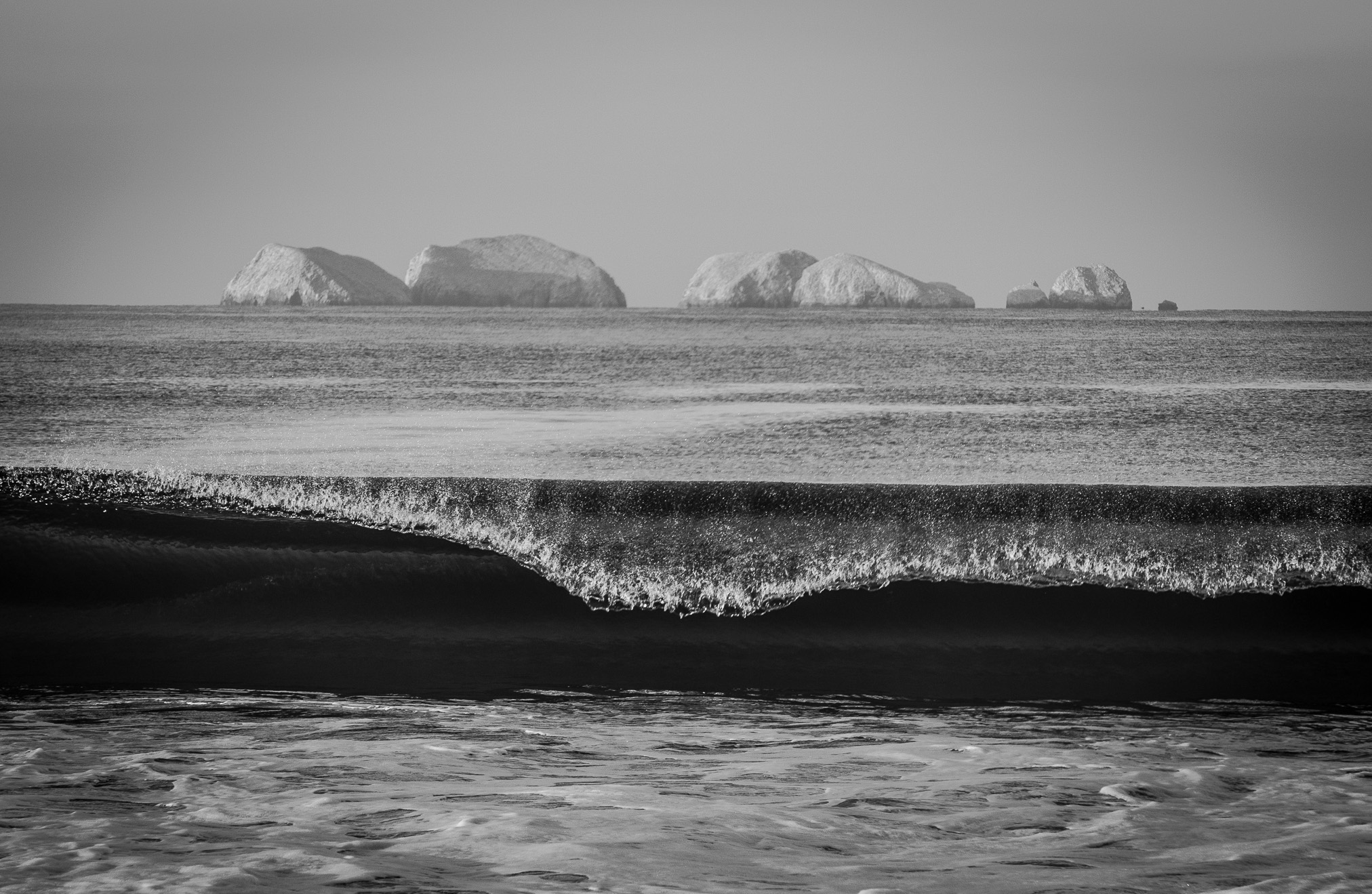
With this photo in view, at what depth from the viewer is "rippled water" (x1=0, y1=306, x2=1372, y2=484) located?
10867 millimetres

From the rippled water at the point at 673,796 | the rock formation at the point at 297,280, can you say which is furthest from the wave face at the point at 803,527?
the rock formation at the point at 297,280

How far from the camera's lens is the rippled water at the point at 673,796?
2.74 meters

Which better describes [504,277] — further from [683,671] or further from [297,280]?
[683,671]

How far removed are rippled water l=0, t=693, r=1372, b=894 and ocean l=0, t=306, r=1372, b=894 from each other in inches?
0.6

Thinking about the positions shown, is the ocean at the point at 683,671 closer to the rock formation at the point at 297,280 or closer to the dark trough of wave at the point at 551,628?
the dark trough of wave at the point at 551,628

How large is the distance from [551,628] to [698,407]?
1277cm

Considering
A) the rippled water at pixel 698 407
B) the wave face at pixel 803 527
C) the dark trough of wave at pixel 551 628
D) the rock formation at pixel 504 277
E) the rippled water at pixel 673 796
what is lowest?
the rippled water at pixel 673 796

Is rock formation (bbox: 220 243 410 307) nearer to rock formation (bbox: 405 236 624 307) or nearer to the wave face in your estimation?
rock formation (bbox: 405 236 624 307)

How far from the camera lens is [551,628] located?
5.58 m

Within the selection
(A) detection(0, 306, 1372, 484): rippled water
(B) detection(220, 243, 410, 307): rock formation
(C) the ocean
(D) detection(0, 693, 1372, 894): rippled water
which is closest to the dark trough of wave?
(C) the ocean

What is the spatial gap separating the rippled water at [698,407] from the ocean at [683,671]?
288 mm

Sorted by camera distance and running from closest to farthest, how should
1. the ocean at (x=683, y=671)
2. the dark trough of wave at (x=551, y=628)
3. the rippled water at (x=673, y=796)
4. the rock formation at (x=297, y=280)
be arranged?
the rippled water at (x=673, y=796), the ocean at (x=683, y=671), the dark trough of wave at (x=551, y=628), the rock formation at (x=297, y=280)

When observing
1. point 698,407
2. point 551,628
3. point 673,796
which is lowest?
point 673,796

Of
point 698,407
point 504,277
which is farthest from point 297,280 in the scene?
point 698,407
